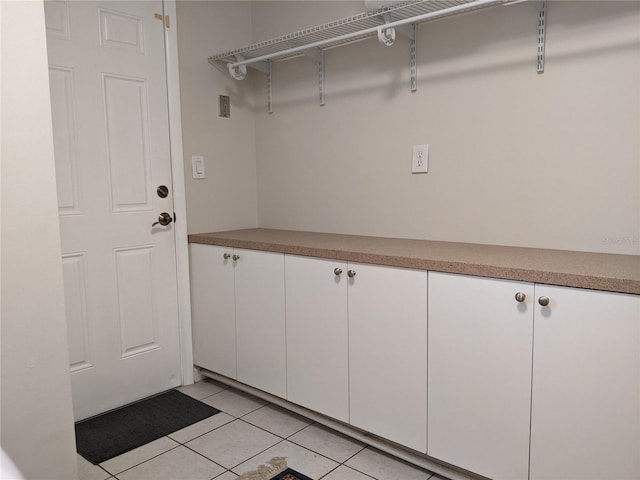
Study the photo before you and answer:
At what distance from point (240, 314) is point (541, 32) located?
180 centimetres

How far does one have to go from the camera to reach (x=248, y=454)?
2068 mm

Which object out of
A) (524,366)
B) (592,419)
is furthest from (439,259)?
(592,419)

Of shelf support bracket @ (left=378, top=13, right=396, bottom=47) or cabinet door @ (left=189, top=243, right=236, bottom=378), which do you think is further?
cabinet door @ (left=189, top=243, right=236, bottom=378)

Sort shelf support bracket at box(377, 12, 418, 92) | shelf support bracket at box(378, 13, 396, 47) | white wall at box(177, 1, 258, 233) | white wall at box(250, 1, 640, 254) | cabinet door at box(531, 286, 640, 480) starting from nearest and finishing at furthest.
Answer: cabinet door at box(531, 286, 640, 480) < white wall at box(250, 1, 640, 254) < shelf support bracket at box(378, 13, 396, 47) < shelf support bracket at box(377, 12, 418, 92) < white wall at box(177, 1, 258, 233)

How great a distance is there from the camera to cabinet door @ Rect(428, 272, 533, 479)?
1.60m

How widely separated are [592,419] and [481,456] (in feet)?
1.32

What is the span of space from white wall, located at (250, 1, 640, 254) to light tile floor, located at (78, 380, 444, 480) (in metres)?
0.98

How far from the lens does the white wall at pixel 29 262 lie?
56.5 inches

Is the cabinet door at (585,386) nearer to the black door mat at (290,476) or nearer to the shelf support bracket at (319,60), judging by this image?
the black door mat at (290,476)

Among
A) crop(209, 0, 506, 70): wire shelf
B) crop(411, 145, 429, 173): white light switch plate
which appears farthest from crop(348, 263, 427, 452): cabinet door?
crop(209, 0, 506, 70): wire shelf

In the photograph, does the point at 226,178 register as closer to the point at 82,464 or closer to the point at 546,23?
the point at 82,464

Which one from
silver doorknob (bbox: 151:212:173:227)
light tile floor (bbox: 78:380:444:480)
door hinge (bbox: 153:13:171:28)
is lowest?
light tile floor (bbox: 78:380:444:480)

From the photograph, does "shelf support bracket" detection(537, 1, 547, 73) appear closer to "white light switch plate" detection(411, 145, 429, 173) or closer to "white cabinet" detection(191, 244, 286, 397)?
"white light switch plate" detection(411, 145, 429, 173)

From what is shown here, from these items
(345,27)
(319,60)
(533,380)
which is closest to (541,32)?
(345,27)
